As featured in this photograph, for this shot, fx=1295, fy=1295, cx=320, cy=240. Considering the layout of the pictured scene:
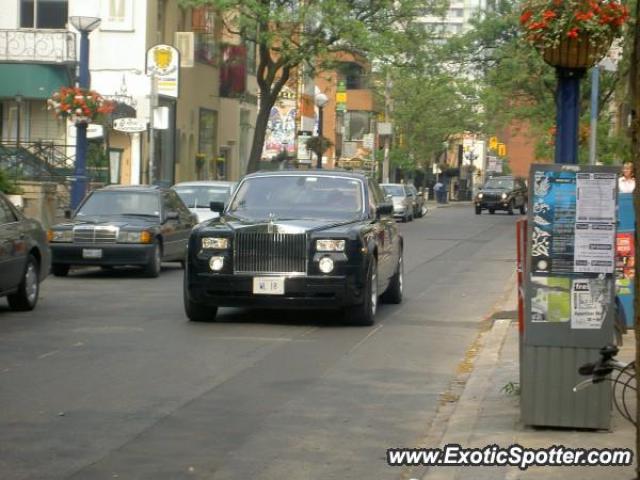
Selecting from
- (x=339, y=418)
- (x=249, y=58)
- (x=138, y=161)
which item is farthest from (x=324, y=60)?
(x=339, y=418)

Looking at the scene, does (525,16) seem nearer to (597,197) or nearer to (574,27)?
(574,27)

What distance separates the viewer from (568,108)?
34.6 feet

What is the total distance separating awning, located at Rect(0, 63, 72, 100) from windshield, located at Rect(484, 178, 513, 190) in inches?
1012

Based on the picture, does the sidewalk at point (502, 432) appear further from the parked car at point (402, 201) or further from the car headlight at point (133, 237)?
the parked car at point (402, 201)

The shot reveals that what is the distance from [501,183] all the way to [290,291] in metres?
48.6

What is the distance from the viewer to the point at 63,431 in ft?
29.0

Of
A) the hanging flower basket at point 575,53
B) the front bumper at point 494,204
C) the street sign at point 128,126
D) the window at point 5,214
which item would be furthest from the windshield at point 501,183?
the hanging flower basket at point 575,53

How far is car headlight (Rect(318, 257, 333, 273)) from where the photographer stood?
1445 centimetres

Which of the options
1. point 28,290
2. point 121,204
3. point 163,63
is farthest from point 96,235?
point 163,63

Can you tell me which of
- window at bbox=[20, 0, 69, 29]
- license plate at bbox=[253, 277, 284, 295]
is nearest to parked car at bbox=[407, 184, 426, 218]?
window at bbox=[20, 0, 69, 29]

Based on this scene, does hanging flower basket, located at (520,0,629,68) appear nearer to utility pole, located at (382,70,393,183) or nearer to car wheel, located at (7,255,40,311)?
car wheel, located at (7,255,40,311)

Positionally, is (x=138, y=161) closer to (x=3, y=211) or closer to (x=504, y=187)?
(x=504, y=187)

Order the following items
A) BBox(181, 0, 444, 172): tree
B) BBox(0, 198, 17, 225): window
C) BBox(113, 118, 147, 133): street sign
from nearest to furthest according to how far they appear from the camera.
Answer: BBox(0, 198, 17, 225): window, BBox(113, 118, 147, 133): street sign, BBox(181, 0, 444, 172): tree

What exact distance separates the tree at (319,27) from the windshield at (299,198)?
24.0 metres
